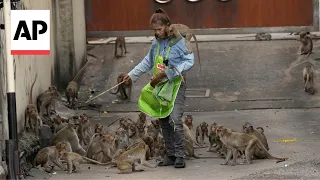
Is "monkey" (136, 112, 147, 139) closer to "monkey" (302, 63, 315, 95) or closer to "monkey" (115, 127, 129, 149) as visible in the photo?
"monkey" (115, 127, 129, 149)

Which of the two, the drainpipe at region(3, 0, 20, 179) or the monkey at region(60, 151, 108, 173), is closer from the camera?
the drainpipe at region(3, 0, 20, 179)

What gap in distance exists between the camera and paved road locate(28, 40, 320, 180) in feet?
38.5

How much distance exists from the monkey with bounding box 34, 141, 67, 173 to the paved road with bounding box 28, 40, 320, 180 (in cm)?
14

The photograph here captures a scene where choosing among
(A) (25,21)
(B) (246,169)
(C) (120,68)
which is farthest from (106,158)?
(C) (120,68)

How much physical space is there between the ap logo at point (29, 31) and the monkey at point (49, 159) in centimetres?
239

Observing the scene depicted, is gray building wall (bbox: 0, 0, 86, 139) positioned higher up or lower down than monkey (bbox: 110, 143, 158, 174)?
higher up

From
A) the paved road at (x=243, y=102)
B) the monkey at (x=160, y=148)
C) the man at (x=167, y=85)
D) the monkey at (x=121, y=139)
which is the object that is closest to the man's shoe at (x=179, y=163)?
the man at (x=167, y=85)

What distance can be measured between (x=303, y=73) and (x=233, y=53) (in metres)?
2.37

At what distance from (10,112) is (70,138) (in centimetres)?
296

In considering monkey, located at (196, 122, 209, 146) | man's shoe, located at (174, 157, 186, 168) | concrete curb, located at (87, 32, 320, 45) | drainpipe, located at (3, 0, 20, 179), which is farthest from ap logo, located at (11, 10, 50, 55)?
concrete curb, located at (87, 32, 320, 45)

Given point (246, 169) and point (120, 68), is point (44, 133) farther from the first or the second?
point (120, 68)

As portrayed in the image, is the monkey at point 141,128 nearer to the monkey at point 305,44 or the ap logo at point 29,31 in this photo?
the ap logo at point 29,31

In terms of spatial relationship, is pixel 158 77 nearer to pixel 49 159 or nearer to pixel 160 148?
pixel 160 148

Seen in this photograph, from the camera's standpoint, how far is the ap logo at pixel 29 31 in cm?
988
